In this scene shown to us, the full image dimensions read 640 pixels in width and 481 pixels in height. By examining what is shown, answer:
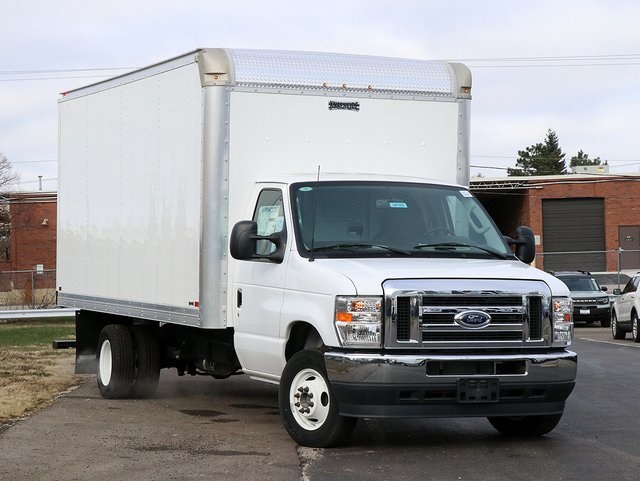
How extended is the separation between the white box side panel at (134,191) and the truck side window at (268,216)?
0.66 m

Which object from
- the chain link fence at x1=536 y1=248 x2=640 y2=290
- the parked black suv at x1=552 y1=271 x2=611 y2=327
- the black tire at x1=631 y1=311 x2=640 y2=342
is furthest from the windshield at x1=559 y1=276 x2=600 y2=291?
the chain link fence at x1=536 y1=248 x2=640 y2=290

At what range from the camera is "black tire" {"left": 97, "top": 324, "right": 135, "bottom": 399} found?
46.3ft

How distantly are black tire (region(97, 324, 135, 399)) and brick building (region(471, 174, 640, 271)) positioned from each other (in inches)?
1594

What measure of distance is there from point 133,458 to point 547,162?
111997mm

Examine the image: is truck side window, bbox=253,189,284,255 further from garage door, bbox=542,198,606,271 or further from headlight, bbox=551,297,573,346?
garage door, bbox=542,198,606,271

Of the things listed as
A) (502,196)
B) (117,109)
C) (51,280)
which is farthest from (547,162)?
(117,109)

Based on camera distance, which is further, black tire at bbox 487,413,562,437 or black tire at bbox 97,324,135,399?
black tire at bbox 97,324,135,399

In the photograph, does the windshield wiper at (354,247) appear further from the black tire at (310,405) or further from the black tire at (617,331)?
the black tire at (617,331)

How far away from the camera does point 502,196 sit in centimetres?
5728

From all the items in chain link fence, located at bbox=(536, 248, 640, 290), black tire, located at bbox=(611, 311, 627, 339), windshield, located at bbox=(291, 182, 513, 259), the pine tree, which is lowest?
black tire, located at bbox=(611, 311, 627, 339)

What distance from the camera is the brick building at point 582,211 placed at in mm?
54094

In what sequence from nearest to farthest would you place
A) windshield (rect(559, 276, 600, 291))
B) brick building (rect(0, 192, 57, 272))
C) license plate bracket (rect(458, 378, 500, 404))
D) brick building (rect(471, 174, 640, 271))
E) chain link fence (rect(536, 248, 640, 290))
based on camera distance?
license plate bracket (rect(458, 378, 500, 404)), windshield (rect(559, 276, 600, 291)), chain link fence (rect(536, 248, 640, 290)), brick building (rect(471, 174, 640, 271)), brick building (rect(0, 192, 57, 272))

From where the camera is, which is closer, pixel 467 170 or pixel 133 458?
pixel 133 458

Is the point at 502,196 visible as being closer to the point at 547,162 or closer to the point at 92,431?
the point at 92,431
